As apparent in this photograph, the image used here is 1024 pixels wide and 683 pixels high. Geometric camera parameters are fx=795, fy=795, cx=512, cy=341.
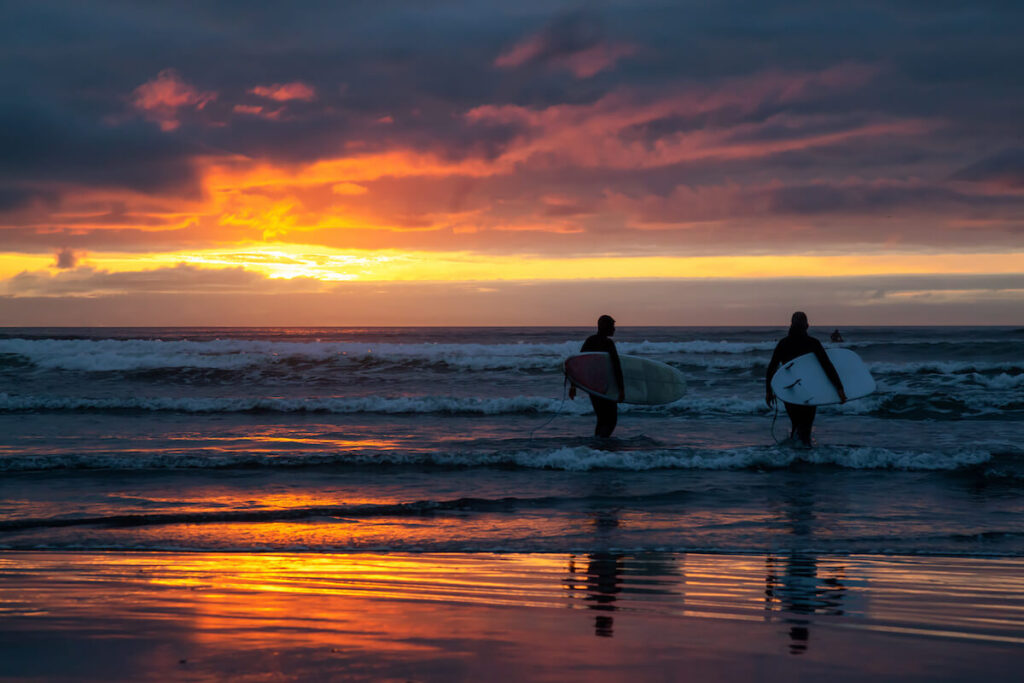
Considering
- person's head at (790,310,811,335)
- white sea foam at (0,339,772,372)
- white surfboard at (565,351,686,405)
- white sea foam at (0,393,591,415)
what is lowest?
white sea foam at (0,393,591,415)

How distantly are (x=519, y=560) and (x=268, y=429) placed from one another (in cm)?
952

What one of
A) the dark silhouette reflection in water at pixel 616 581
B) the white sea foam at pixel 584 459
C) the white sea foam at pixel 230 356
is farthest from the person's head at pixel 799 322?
the white sea foam at pixel 230 356

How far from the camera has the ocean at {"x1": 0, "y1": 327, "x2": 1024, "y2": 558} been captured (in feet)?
20.3

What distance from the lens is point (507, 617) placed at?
4.03 m

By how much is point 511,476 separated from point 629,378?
13.7ft

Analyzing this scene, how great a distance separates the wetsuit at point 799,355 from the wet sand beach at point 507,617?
4994 mm

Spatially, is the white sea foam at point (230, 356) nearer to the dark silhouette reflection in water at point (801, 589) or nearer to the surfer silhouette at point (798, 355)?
the surfer silhouette at point (798, 355)

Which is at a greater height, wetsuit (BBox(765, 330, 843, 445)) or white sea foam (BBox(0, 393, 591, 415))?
wetsuit (BBox(765, 330, 843, 445))

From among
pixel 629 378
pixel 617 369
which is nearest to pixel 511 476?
pixel 617 369

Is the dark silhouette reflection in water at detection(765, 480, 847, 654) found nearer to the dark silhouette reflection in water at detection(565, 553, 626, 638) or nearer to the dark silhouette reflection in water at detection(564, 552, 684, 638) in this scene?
the dark silhouette reflection in water at detection(564, 552, 684, 638)

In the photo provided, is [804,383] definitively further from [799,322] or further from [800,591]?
[800,591]

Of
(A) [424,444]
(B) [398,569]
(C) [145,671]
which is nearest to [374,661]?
(C) [145,671]

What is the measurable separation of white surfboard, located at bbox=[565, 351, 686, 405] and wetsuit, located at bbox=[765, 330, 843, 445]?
7.41 ft

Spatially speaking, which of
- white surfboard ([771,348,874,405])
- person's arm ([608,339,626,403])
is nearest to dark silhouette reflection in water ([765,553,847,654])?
white surfboard ([771,348,874,405])
